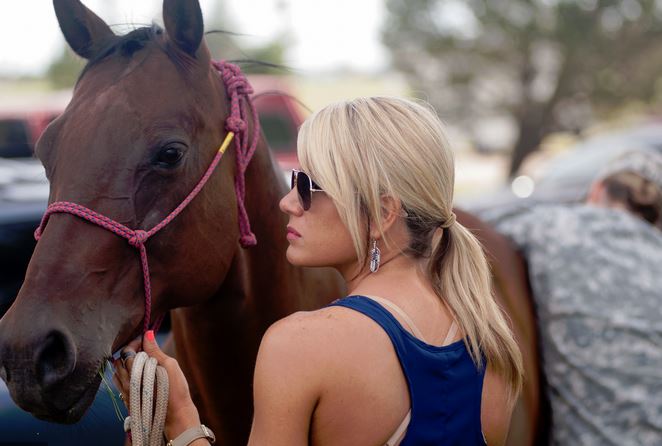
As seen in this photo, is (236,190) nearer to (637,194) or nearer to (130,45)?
(130,45)

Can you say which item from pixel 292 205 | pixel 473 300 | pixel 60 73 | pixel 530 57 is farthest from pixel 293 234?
pixel 60 73

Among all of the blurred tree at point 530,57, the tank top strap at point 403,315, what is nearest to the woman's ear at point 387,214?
the tank top strap at point 403,315

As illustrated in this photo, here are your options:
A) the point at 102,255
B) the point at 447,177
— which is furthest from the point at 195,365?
the point at 447,177

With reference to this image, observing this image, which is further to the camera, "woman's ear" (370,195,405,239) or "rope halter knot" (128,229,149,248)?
"rope halter knot" (128,229,149,248)

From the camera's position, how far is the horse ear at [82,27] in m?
2.15

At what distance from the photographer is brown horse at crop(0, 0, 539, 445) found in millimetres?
1679

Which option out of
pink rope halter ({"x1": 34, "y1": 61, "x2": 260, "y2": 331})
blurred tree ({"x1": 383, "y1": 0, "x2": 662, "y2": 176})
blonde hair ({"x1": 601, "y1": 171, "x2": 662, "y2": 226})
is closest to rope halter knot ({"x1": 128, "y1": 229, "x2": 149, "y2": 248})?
pink rope halter ({"x1": 34, "y1": 61, "x2": 260, "y2": 331})

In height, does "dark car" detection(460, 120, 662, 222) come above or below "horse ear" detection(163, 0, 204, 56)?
below

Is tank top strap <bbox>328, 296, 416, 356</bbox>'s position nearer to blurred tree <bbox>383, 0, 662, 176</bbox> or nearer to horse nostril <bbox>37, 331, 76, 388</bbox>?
horse nostril <bbox>37, 331, 76, 388</bbox>

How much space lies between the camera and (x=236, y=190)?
86.7 inches

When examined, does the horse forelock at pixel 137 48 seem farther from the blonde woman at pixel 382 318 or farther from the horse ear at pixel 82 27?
the blonde woman at pixel 382 318

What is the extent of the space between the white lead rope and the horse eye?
498 millimetres

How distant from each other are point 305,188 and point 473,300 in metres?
0.46

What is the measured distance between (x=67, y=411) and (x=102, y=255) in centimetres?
35
